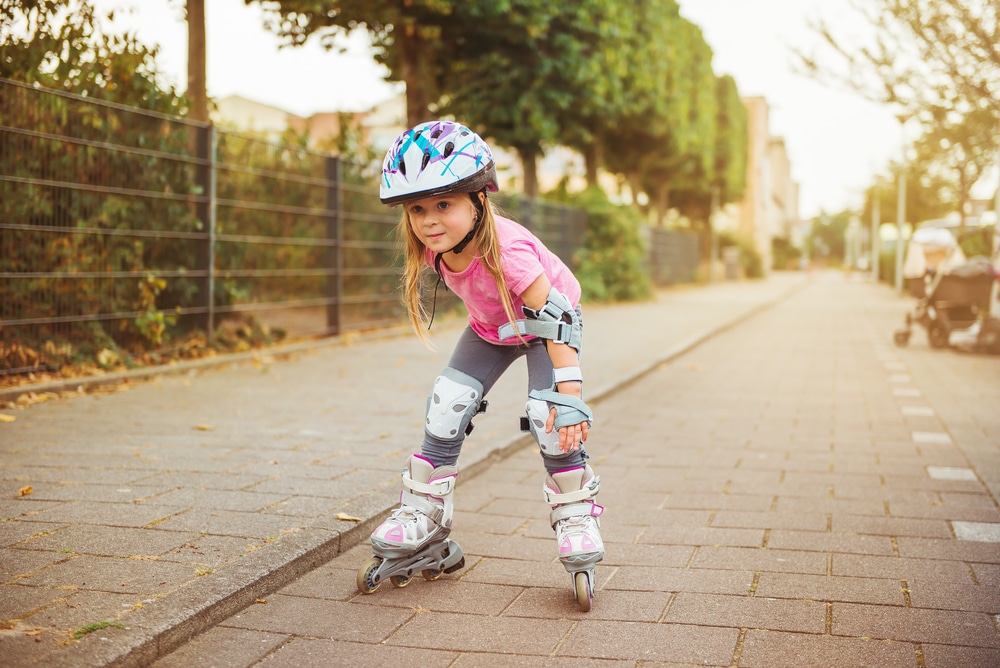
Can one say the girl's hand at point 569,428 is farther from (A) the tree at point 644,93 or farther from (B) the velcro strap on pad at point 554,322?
(A) the tree at point 644,93

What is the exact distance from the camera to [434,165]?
10.1ft

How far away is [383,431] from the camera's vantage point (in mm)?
6176

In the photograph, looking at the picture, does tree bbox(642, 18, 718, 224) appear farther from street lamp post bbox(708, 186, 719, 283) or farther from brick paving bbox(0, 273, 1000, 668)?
brick paving bbox(0, 273, 1000, 668)

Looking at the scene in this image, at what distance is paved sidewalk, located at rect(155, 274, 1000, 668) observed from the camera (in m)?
2.92

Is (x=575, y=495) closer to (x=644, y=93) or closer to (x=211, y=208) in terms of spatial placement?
(x=211, y=208)

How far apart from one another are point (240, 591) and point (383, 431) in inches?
118

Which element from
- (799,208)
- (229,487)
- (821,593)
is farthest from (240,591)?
(799,208)

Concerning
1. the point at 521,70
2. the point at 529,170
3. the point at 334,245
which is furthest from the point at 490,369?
the point at 529,170

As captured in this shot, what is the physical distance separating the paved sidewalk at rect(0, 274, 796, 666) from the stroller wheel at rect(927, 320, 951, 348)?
250 inches

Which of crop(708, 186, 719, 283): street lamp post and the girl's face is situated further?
crop(708, 186, 719, 283): street lamp post

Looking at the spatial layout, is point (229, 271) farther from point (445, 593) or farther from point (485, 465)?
point (445, 593)

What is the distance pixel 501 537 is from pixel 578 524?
0.87 metres

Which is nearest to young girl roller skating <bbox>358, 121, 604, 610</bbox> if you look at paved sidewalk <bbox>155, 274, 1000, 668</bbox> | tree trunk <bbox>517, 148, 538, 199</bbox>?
paved sidewalk <bbox>155, 274, 1000, 668</bbox>

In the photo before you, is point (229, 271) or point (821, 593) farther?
point (229, 271)
